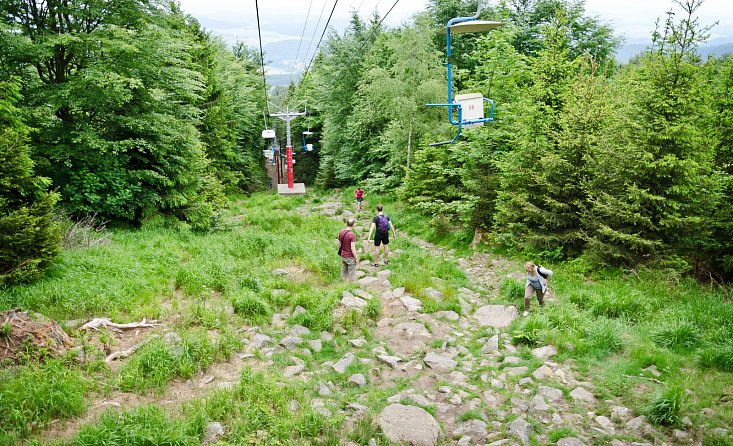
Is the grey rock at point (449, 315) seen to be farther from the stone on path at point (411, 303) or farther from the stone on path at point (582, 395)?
the stone on path at point (582, 395)

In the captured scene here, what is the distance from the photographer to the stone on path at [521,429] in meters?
6.06

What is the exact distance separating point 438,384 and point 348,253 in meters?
5.32

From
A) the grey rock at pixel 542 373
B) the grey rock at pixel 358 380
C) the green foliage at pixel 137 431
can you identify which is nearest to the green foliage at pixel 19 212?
the green foliage at pixel 137 431

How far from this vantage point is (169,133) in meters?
16.2

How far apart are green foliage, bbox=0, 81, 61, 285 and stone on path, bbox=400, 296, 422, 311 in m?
8.08

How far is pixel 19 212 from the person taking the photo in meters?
9.30

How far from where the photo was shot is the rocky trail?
6203 mm

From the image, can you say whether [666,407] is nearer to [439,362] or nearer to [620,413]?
[620,413]

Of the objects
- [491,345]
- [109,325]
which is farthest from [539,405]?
[109,325]

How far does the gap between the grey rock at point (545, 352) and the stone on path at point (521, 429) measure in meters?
2.03

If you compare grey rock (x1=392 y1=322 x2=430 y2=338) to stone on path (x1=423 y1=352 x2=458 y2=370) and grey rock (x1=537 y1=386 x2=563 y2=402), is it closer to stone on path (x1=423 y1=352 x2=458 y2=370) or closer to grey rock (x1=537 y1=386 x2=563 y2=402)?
stone on path (x1=423 y1=352 x2=458 y2=370)

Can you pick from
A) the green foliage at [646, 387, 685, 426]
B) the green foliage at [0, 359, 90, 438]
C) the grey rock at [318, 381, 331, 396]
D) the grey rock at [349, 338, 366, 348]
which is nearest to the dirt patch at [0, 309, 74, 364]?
the green foliage at [0, 359, 90, 438]

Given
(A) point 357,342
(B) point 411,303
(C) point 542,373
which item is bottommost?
(C) point 542,373

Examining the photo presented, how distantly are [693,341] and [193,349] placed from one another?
8.82 m
